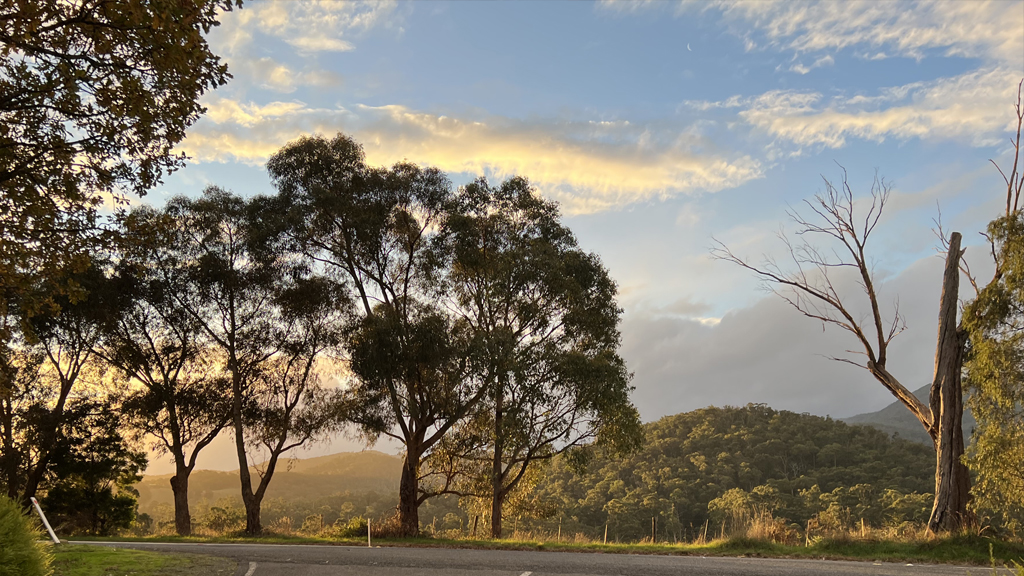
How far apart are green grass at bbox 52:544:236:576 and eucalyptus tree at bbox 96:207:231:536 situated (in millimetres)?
Answer: 16073

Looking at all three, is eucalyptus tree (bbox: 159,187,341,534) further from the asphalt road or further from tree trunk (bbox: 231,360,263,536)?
the asphalt road

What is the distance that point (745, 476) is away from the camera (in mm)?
74312

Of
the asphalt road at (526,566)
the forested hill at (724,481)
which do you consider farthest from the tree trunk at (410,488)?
the forested hill at (724,481)

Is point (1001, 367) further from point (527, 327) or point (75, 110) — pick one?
point (75, 110)

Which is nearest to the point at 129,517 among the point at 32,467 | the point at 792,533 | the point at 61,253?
the point at 32,467

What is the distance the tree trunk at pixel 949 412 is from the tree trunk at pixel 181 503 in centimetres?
2742

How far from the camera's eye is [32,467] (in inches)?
1232

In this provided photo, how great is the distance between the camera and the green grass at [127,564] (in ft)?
34.7

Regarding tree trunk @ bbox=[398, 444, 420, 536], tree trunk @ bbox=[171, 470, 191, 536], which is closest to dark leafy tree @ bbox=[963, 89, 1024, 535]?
tree trunk @ bbox=[398, 444, 420, 536]

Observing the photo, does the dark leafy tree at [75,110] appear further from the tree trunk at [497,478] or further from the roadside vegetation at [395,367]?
the tree trunk at [497,478]

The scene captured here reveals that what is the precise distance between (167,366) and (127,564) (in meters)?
19.8

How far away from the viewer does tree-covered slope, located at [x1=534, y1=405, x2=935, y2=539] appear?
6262 centimetres

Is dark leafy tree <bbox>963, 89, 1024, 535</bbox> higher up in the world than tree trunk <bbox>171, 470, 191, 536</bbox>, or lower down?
higher up

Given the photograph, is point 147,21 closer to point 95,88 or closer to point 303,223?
point 95,88
